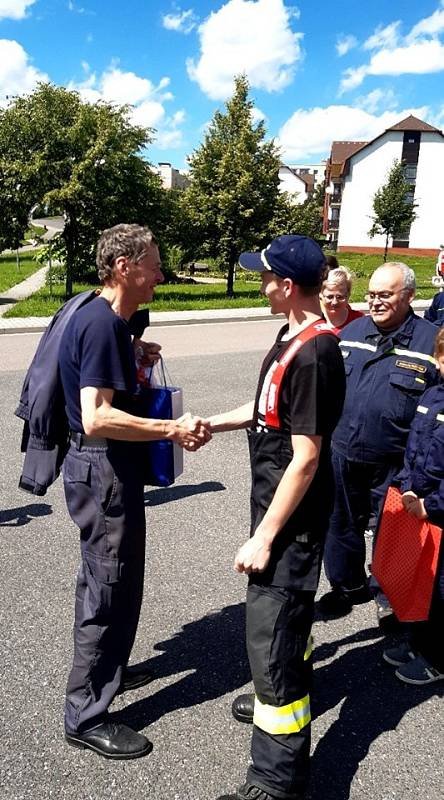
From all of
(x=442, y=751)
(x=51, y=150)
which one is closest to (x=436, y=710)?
(x=442, y=751)

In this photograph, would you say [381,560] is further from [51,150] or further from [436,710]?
[51,150]

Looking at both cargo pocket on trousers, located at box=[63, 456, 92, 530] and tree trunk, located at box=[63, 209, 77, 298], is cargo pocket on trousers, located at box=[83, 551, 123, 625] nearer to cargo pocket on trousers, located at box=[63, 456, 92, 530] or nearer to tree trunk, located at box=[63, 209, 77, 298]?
cargo pocket on trousers, located at box=[63, 456, 92, 530]

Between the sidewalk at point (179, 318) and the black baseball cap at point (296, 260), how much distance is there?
41.8 feet

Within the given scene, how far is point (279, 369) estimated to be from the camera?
2.16 metres

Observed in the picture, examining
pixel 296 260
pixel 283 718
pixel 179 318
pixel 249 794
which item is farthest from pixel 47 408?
pixel 179 318

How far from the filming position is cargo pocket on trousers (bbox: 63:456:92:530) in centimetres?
252

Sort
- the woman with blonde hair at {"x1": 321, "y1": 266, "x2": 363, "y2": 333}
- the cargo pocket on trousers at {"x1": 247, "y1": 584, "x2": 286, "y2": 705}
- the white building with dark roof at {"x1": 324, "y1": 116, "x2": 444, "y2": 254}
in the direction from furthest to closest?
the white building with dark roof at {"x1": 324, "y1": 116, "x2": 444, "y2": 254}
the woman with blonde hair at {"x1": 321, "y1": 266, "x2": 363, "y2": 333}
the cargo pocket on trousers at {"x1": 247, "y1": 584, "x2": 286, "y2": 705}

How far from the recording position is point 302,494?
215cm

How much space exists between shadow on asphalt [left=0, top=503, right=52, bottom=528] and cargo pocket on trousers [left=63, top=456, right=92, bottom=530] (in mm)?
2382

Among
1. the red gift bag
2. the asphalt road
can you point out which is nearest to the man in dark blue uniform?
the asphalt road

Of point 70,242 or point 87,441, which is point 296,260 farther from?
point 70,242

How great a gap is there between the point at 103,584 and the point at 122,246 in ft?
4.41

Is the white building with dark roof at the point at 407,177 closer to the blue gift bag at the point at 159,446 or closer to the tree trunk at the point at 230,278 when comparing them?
the tree trunk at the point at 230,278

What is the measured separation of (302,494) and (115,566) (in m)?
0.88
